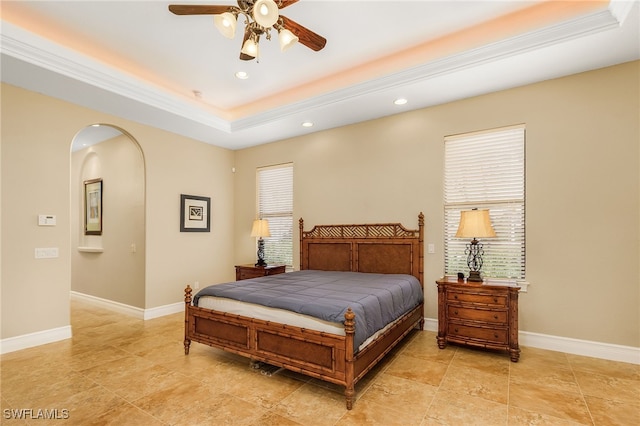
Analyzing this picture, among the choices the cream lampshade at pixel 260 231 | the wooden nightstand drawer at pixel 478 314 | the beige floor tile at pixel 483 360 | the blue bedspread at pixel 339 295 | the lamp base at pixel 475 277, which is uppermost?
the cream lampshade at pixel 260 231

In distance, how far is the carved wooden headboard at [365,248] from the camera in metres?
4.21

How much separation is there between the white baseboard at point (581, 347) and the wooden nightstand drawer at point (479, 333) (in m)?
0.59

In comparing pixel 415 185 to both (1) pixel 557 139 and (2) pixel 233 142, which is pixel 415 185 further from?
(2) pixel 233 142

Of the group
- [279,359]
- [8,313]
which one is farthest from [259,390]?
[8,313]

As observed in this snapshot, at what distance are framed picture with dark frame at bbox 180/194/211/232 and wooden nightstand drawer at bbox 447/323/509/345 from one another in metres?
4.15

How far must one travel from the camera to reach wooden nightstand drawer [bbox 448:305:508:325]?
10.4ft

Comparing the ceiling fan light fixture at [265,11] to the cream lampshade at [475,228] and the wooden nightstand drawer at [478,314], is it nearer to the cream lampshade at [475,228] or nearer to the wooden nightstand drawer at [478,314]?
the cream lampshade at [475,228]

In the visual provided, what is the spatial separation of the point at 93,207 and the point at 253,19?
5.24 metres

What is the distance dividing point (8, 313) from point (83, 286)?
262cm

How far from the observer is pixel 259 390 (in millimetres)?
2564

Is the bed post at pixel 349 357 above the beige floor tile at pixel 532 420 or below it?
above

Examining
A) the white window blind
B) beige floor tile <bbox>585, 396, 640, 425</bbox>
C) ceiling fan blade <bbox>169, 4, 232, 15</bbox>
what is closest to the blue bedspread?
the white window blind

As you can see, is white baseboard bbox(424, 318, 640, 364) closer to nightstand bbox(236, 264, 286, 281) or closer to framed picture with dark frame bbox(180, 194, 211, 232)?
nightstand bbox(236, 264, 286, 281)

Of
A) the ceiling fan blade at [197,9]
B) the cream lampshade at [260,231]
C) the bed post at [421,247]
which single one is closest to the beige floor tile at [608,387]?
the bed post at [421,247]
